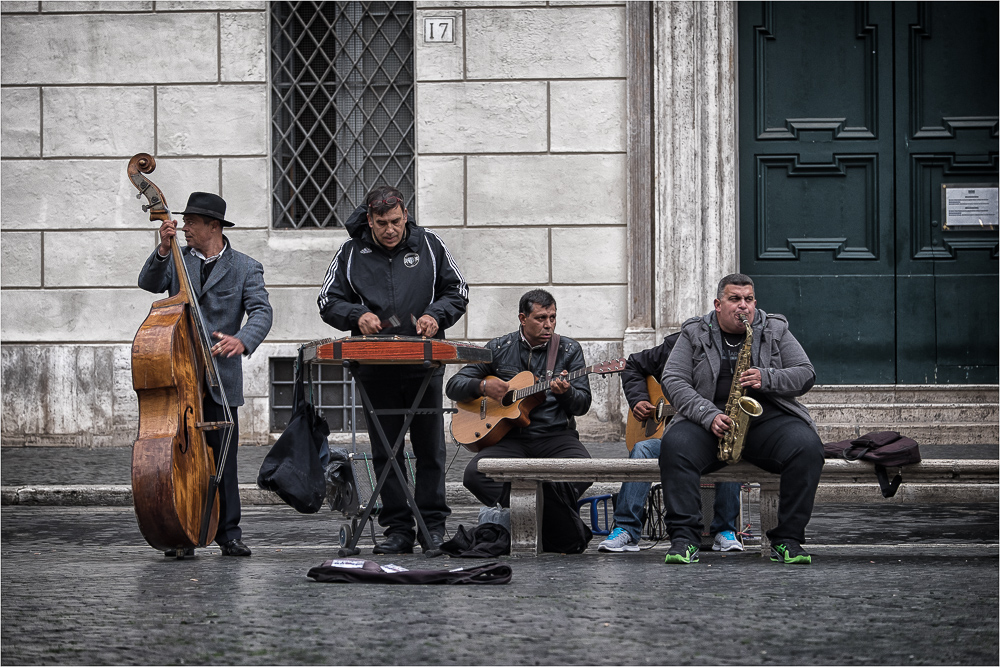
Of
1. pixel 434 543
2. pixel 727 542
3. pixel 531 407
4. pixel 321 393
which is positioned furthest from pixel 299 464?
pixel 321 393

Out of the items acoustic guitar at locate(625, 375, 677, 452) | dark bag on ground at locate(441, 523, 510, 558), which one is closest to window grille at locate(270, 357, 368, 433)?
acoustic guitar at locate(625, 375, 677, 452)

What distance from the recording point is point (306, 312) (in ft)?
41.0

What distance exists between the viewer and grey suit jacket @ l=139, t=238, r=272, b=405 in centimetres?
727

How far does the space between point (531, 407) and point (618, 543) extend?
87 centimetres

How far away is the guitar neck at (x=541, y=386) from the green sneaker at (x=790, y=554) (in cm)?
141

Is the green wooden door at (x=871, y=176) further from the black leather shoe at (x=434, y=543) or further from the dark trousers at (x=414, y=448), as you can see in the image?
the black leather shoe at (x=434, y=543)

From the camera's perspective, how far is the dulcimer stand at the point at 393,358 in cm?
674

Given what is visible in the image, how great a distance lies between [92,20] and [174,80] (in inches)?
36.3

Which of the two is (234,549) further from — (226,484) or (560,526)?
(560,526)

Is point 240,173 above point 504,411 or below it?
above

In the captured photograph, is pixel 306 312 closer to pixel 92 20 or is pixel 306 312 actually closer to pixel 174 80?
pixel 174 80

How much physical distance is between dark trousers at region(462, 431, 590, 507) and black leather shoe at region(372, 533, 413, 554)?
1.44ft

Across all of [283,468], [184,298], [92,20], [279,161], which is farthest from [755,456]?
[92,20]

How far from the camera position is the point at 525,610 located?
5219mm
